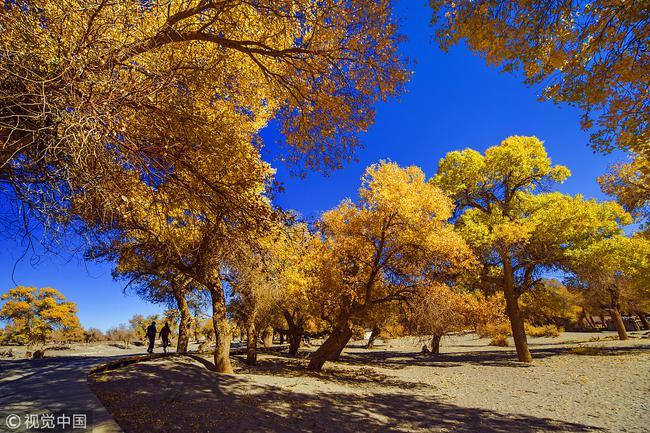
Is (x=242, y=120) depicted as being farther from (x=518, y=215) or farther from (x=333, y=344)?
(x=518, y=215)

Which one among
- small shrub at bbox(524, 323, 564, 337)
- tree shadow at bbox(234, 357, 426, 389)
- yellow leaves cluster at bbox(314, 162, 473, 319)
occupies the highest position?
yellow leaves cluster at bbox(314, 162, 473, 319)

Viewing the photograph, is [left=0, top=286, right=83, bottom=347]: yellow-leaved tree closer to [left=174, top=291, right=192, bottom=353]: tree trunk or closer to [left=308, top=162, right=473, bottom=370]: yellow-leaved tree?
[left=174, top=291, right=192, bottom=353]: tree trunk

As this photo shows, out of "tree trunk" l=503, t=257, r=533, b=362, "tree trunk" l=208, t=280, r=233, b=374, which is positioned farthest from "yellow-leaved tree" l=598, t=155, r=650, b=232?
"tree trunk" l=208, t=280, r=233, b=374

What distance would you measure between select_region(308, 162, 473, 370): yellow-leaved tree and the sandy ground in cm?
331

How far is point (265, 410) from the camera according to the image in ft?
24.9

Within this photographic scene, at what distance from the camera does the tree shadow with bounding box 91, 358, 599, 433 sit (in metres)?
6.37

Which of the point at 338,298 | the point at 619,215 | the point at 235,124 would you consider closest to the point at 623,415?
the point at 338,298

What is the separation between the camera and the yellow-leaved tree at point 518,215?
1638 cm

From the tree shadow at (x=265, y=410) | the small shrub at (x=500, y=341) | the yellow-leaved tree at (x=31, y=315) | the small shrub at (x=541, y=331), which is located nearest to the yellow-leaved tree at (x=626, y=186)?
the tree shadow at (x=265, y=410)

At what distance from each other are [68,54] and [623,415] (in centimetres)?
1189

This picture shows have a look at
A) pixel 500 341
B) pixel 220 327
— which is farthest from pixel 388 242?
pixel 500 341

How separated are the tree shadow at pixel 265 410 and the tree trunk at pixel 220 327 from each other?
1.34m

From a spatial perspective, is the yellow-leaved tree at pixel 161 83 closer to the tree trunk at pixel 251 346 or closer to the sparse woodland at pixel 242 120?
the sparse woodland at pixel 242 120

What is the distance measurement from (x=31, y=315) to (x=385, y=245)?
44264 mm
